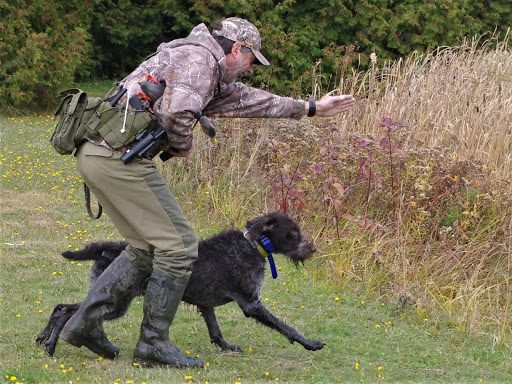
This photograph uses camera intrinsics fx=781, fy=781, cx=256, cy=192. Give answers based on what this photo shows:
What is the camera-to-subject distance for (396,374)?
221 inches

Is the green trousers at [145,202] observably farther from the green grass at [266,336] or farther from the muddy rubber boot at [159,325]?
the green grass at [266,336]

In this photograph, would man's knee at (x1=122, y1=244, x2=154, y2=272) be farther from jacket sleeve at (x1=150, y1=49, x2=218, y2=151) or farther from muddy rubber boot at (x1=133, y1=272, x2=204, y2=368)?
jacket sleeve at (x1=150, y1=49, x2=218, y2=151)

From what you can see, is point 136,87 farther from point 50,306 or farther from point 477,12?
point 477,12

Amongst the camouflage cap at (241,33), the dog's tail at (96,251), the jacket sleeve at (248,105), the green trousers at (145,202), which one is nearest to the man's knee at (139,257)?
the green trousers at (145,202)

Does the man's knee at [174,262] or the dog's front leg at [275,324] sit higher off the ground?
the man's knee at [174,262]

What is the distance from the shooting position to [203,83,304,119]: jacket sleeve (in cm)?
556

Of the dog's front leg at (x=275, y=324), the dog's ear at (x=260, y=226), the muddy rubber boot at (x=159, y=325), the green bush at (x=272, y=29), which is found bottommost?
the green bush at (x=272, y=29)

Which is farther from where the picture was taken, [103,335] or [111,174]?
[103,335]

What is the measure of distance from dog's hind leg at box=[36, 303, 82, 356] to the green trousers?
0.85 m

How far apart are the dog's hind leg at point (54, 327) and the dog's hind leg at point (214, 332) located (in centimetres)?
95

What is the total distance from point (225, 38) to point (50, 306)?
2982 millimetres

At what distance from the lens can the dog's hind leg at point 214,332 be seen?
589 centimetres

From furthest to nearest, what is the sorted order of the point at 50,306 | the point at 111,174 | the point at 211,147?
1. the point at 211,147
2. the point at 50,306
3. the point at 111,174

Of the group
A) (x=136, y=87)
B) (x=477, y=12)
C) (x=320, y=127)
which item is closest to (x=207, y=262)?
(x=136, y=87)
